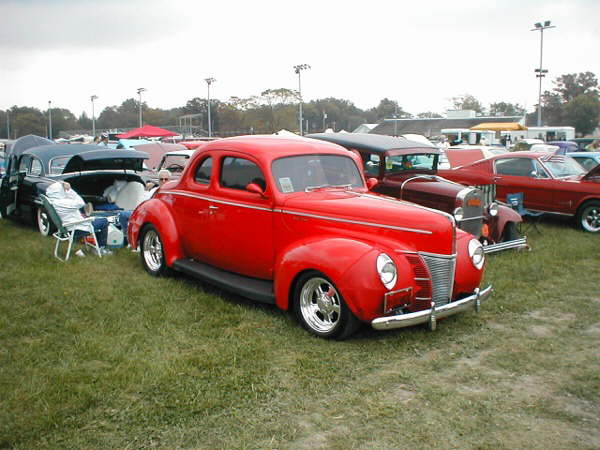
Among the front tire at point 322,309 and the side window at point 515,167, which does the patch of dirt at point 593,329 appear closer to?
the front tire at point 322,309

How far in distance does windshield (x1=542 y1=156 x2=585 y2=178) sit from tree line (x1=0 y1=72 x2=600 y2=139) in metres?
42.4

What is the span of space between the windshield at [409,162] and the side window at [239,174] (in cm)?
343

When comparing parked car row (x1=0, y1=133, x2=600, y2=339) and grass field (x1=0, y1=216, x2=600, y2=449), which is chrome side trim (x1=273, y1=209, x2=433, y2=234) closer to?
parked car row (x1=0, y1=133, x2=600, y2=339)

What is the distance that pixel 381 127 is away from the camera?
246 ft

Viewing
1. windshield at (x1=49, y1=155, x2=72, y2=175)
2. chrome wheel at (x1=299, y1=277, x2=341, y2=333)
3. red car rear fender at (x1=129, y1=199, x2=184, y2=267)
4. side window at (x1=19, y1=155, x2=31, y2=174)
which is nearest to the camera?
chrome wheel at (x1=299, y1=277, x2=341, y2=333)

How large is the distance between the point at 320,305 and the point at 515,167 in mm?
8431

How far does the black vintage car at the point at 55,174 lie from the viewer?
10438 millimetres

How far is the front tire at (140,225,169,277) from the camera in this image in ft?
24.4

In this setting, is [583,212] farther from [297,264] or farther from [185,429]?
[185,429]

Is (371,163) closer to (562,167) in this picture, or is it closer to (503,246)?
(503,246)

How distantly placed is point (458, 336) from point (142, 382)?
3030mm

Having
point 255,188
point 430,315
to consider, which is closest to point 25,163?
point 255,188

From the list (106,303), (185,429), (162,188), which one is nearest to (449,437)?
(185,429)

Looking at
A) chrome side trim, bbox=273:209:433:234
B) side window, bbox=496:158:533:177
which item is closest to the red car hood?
chrome side trim, bbox=273:209:433:234
